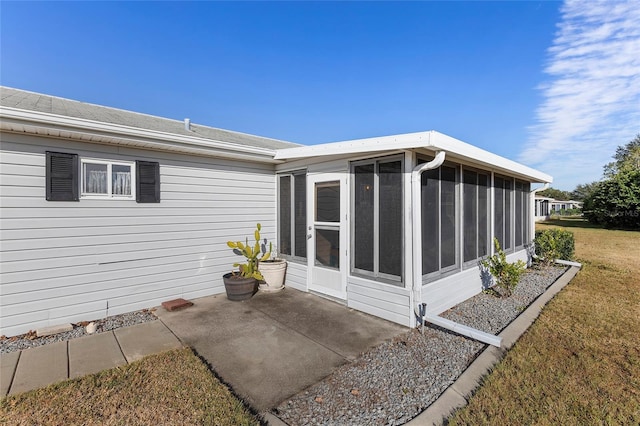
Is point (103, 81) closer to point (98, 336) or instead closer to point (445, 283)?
point (98, 336)

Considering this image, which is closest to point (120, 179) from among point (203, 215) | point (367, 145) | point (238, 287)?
point (203, 215)

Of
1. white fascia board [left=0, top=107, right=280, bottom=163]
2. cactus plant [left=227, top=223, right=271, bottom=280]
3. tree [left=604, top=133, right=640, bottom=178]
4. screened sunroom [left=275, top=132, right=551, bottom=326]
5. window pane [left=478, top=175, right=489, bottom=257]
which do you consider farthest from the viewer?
tree [left=604, top=133, right=640, bottom=178]

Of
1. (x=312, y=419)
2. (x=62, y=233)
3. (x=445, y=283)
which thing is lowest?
(x=312, y=419)

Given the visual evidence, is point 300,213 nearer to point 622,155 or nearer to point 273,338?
point 273,338

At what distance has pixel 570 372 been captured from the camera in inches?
106

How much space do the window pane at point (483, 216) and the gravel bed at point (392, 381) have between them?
5.58 feet

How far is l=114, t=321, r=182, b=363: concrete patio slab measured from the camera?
3.17m

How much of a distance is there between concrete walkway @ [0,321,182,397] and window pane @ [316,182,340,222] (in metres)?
2.80

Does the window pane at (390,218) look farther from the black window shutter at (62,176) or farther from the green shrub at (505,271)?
the black window shutter at (62,176)

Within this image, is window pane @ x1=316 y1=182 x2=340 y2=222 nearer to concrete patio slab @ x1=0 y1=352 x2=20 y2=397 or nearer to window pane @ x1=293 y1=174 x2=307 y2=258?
window pane @ x1=293 y1=174 x2=307 y2=258

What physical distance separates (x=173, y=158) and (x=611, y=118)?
14.4m

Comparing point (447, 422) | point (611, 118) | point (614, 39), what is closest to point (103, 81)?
point (447, 422)

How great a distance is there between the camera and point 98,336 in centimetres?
358

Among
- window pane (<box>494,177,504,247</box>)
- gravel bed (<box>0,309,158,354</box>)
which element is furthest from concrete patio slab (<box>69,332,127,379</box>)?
window pane (<box>494,177,504,247</box>)
